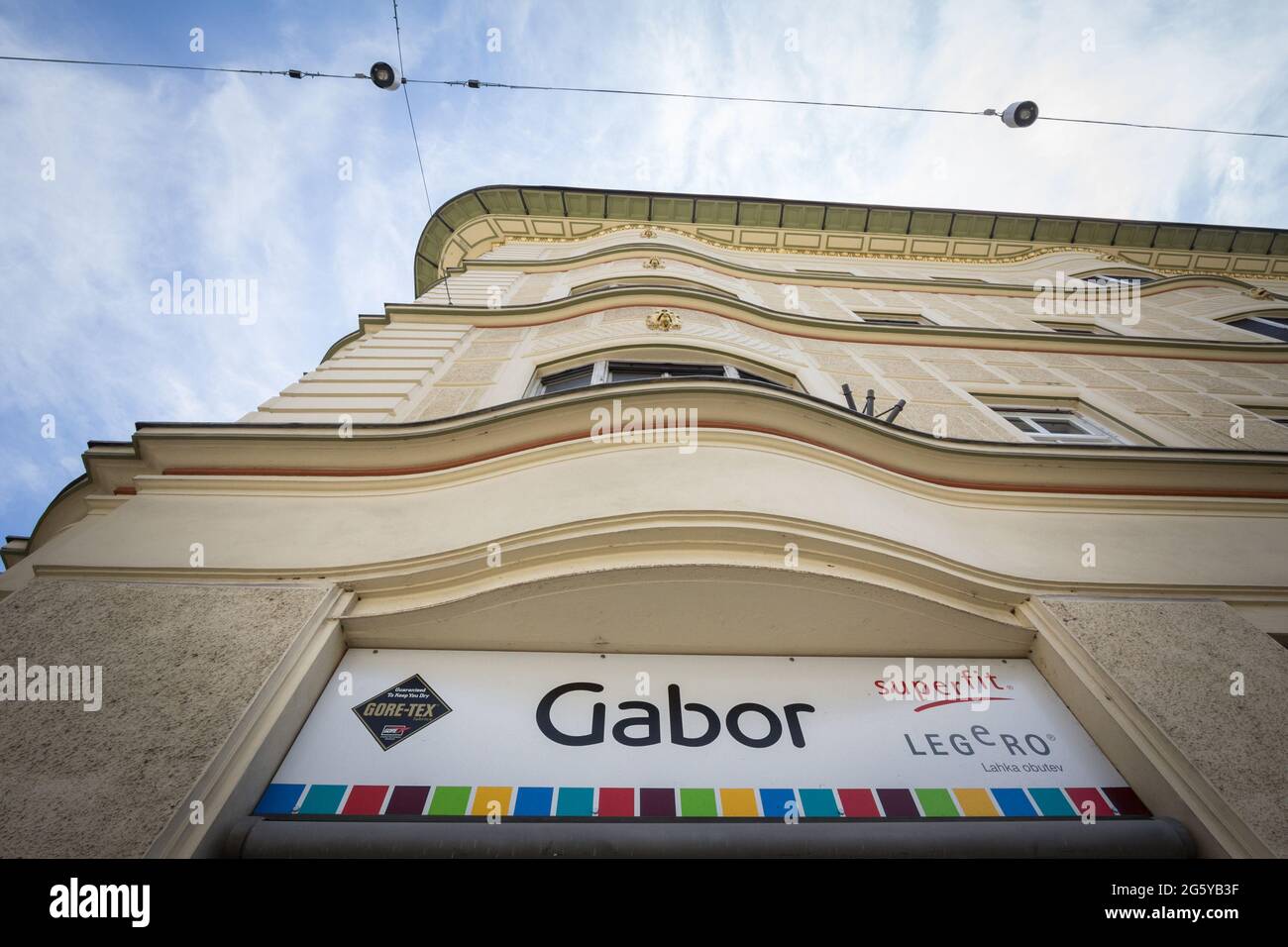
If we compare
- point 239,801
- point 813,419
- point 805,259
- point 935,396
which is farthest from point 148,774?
point 805,259

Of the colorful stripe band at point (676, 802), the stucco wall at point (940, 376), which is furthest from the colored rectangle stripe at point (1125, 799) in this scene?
the stucco wall at point (940, 376)

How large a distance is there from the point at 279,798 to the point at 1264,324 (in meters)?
19.7

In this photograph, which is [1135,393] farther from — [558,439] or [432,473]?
[432,473]

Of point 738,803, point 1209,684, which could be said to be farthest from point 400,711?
point 1209,684

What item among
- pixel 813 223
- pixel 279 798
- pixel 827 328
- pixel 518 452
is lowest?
pixel 279 798

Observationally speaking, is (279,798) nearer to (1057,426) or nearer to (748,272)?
(1057,426)

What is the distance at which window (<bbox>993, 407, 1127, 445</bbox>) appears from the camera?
716 cm

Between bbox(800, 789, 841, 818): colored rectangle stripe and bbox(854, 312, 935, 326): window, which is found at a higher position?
bbox(854, 312, 935, 326): window

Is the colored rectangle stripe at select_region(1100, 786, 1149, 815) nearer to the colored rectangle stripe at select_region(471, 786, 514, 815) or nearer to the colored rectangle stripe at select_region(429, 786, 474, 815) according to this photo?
the colored rectangle stripe at select_region(471, 786, 514, 815)

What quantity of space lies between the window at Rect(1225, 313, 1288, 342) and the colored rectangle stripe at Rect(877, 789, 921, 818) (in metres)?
16.2

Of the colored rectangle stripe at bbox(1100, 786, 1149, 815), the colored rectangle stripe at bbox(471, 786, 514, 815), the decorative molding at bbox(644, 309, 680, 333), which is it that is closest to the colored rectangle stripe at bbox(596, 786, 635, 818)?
the colored rectangle stripe at bbox(471, 786, 514, 815)

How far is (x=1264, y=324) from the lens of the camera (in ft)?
44.5

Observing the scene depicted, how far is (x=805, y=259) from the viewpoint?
17594mm

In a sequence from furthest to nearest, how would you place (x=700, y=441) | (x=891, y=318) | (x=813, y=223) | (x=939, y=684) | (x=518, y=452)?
1. (x=813, y=223)
2. (x=891, y=318)
3. (x=518, y=452)
4. (x=700, y=441)
5. (x=939, y=684)
